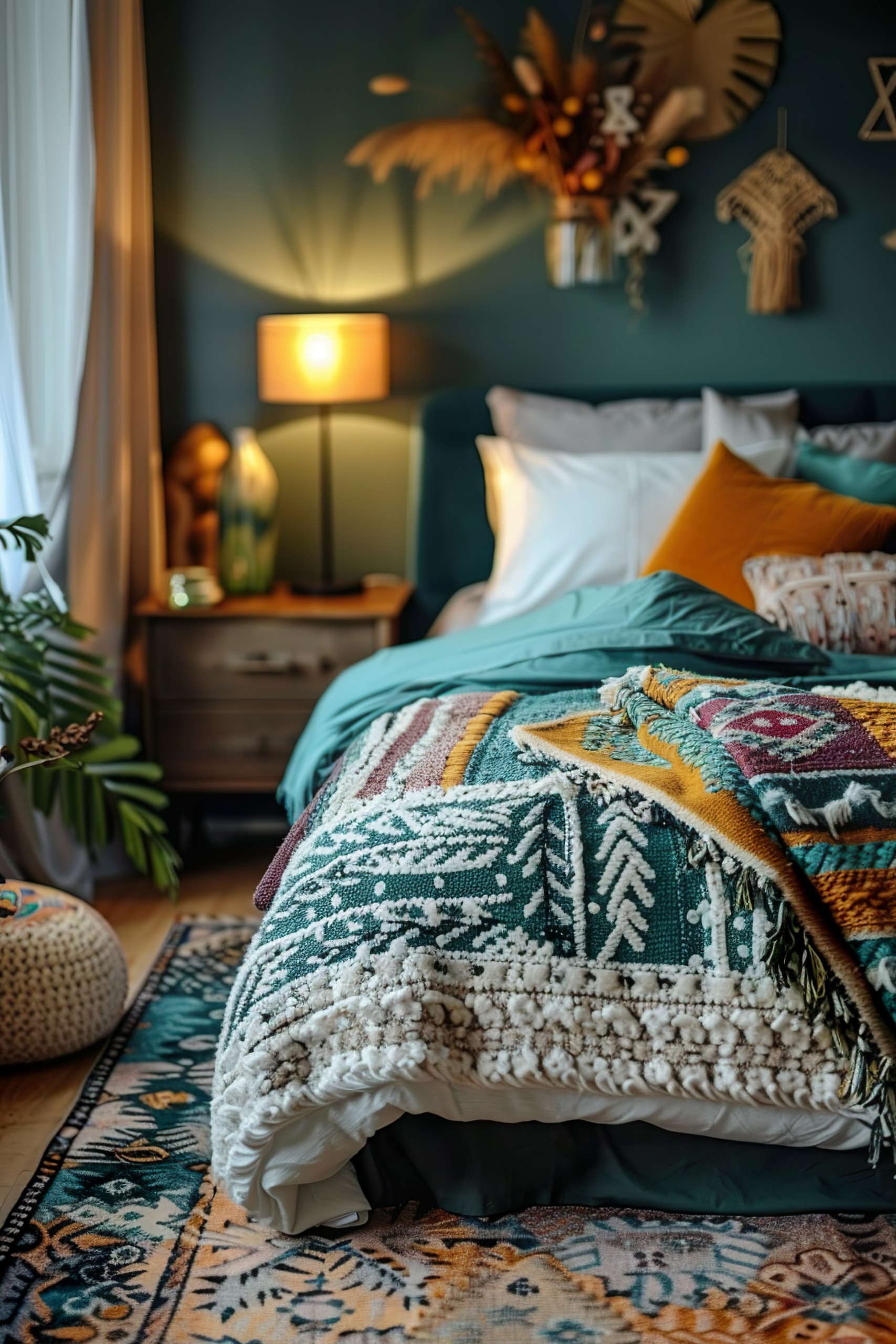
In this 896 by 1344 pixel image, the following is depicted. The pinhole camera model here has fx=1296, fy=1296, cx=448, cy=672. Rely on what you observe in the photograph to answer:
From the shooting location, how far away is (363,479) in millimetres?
3654

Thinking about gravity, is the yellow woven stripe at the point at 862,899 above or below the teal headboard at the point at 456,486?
below

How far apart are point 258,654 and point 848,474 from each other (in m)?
1.46

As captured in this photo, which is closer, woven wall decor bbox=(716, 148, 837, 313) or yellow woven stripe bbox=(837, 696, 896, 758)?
yellow woven stripe bbox=(837, 696, 896, 758)

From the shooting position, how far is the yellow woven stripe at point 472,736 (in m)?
1.90

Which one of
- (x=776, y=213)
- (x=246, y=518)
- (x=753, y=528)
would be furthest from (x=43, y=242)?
(x=776, y=213)

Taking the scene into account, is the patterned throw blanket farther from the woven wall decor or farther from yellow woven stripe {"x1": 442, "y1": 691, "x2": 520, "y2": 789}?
the woven wall decor

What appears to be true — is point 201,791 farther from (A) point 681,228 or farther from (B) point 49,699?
(A) point 681,228

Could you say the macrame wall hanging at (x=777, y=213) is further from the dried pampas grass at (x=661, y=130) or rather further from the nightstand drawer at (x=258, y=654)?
the nightstand drawer at (x=258, y=654)

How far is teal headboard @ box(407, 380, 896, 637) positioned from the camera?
3.48m

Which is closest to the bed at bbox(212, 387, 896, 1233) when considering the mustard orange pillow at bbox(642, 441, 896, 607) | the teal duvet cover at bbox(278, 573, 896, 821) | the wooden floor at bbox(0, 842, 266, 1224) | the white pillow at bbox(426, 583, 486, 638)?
the teal duvet cover at bbox(278, 573, 896, 821)

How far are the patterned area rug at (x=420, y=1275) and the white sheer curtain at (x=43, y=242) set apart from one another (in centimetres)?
137

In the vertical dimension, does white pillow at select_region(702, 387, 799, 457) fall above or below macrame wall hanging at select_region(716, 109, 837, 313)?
below

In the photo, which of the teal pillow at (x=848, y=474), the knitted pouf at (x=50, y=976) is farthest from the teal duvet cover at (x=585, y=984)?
the teal pillow at (x=848, y=474)

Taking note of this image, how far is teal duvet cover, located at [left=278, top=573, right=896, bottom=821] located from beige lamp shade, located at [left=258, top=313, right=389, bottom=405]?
0.97 m
